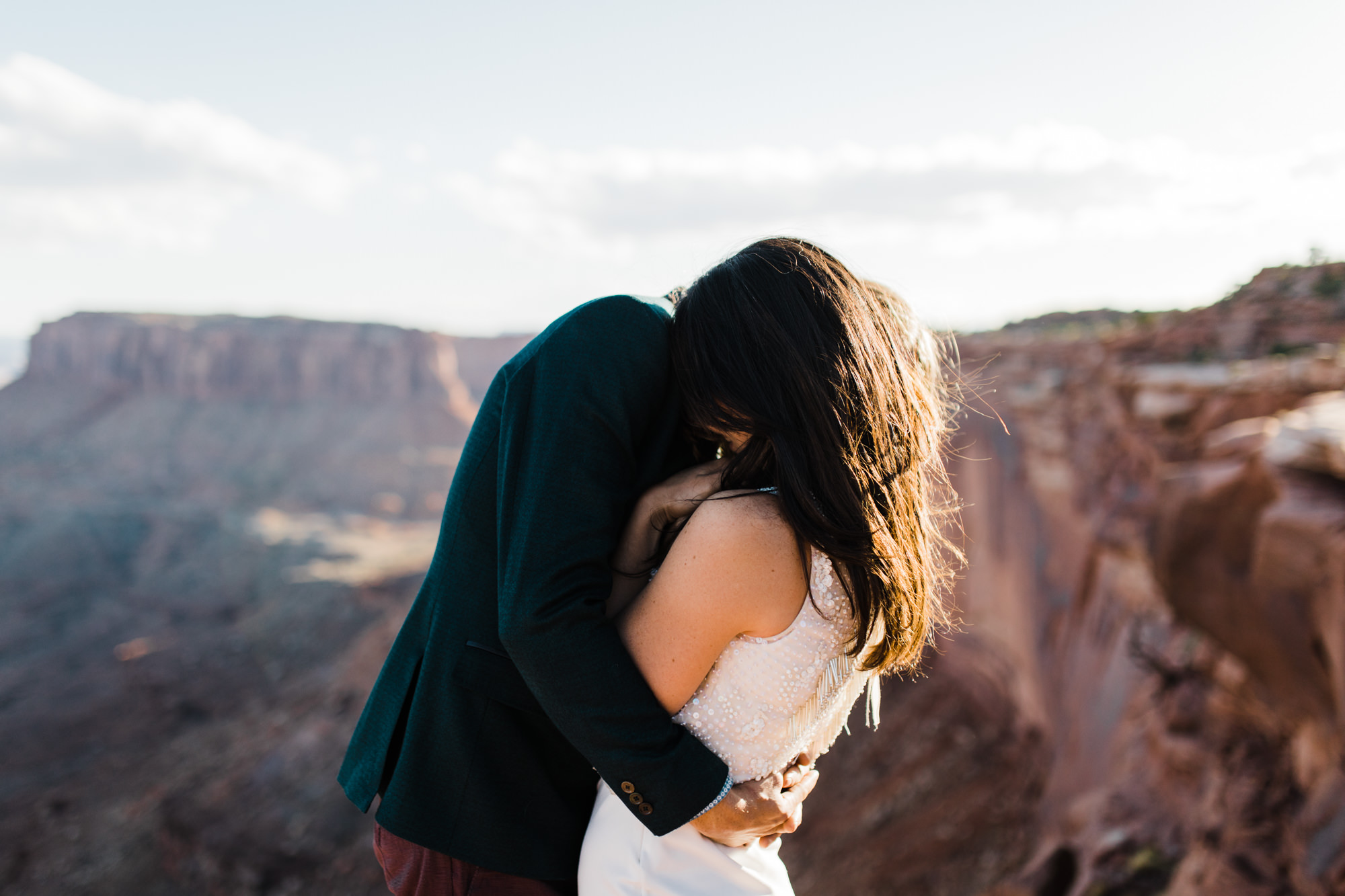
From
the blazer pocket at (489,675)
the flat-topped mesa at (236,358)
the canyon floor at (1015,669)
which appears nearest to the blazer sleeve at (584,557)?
the blazer pocket at (489,675)

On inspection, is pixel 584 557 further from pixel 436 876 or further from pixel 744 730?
pixel 436 876

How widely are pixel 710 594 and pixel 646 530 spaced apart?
0.55 feet

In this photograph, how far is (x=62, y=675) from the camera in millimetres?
23016

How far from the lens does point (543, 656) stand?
108cm

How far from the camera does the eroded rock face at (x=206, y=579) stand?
48.3ft

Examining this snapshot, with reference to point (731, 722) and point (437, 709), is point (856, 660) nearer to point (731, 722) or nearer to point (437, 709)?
point (731, 722)

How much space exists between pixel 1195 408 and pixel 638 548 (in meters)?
5.32

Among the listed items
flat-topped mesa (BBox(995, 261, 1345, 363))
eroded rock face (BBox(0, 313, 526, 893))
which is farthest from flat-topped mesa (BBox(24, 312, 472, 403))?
flat-topped mesa (BBox(995, 261, 1345, 363))

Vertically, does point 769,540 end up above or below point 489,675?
above

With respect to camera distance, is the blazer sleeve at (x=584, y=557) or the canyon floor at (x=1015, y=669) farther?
the canyon floor at (x=1015, y=669)

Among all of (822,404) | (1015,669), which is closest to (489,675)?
(822,404)

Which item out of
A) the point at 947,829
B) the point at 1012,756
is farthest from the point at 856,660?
the point at 1012,756

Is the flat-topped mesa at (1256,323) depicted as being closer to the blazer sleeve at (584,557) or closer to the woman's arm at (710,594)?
the woman's arm at (710,594)

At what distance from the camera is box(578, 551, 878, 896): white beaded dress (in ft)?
3.90
